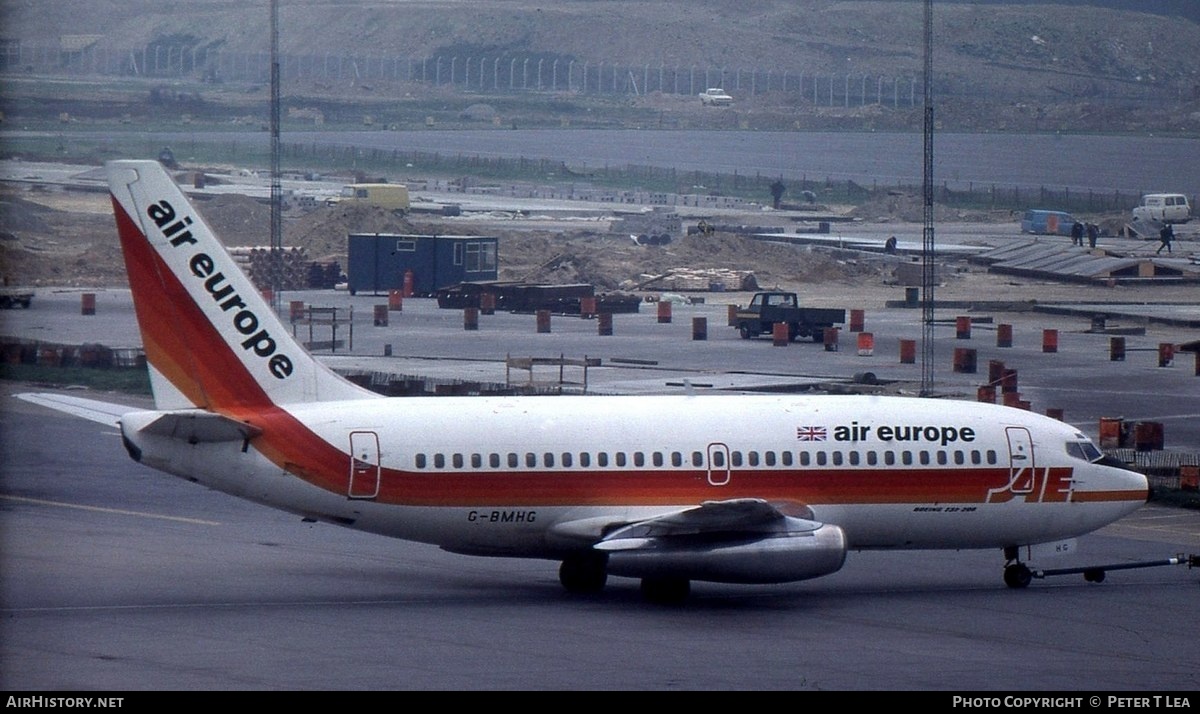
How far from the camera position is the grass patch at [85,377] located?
64.4 m

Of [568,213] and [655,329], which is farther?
[568,213]

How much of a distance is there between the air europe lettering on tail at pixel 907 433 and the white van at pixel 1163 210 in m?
112

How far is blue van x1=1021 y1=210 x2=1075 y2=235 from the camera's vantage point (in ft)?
462

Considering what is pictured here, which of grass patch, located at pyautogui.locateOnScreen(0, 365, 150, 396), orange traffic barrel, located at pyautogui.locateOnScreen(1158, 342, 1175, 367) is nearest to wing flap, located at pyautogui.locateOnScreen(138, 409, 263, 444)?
grass patch, located at pyautogui.locateOnScreen(0, 365, 150, 396)

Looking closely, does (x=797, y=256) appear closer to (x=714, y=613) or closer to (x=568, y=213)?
(x=568, y=213)

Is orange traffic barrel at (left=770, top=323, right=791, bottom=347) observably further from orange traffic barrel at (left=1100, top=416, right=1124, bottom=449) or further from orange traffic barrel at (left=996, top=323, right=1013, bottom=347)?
orange traffic barrel at (left=1100, top=416, right=1124, bottom=449)

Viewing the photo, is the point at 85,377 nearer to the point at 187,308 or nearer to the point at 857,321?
the point at 187,308

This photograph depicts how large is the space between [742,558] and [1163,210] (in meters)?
120

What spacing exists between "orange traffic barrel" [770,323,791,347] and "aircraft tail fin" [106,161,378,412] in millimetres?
52899

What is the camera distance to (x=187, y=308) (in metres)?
31.6

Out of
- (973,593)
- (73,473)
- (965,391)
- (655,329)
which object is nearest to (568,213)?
(655,329)

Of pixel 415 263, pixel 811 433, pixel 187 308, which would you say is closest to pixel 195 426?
pixel 187 308

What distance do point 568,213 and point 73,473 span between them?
111 m

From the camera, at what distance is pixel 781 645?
28547 mm
